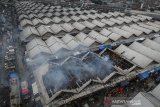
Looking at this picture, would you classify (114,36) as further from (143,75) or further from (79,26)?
(143,75)

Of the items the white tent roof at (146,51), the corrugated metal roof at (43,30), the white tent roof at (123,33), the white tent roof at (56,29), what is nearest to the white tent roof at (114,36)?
the white tent roof at (123,33)

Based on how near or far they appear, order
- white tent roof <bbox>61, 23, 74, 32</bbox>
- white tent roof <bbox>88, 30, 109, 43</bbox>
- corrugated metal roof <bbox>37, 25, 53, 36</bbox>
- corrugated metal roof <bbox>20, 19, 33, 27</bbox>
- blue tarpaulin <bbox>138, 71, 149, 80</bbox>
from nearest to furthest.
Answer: blue tarpaulin <bbox>138, 71, 149, 80</bbox>
white tent roof <bbox>88, 30, 109, 43</bbox>
corrugated metal roof <bbox>37, 25, 53, 36</bbox>
white tent roof <bbox>61, 23, 74, 32</bbox>
corrugated metal roof <bbox>20, 19, 33, 27</bbox>

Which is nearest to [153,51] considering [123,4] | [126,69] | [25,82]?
[126,69]

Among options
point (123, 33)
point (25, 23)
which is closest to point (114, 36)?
point (123, 33)

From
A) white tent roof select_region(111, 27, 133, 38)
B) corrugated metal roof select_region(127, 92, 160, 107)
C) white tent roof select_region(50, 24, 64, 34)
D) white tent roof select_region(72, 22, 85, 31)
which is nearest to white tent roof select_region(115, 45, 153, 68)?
white tent roof select_region(111, 27, 133, 38)

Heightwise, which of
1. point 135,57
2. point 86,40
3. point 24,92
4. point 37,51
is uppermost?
point 37,51

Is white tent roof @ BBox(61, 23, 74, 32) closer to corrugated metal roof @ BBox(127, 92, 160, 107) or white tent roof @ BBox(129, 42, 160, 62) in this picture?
white tent roof @ BBox(129, 42, 160, 62)

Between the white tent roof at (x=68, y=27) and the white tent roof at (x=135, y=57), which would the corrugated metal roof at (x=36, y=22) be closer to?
the white tent roof at (x=68, y=27)
